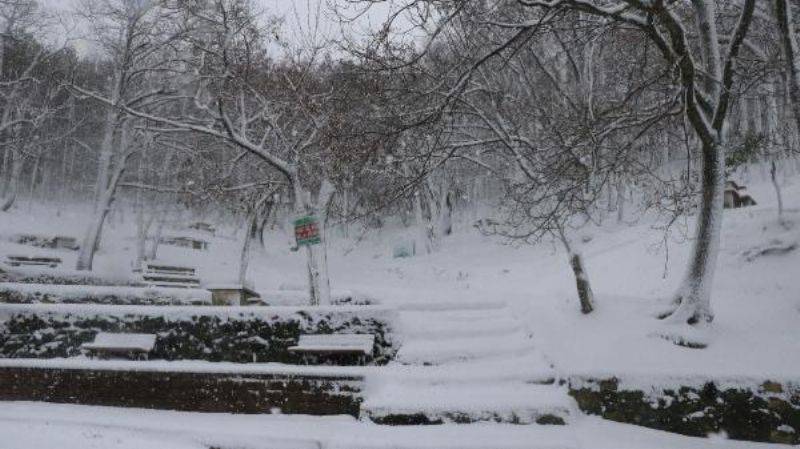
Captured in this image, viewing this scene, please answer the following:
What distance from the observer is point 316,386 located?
261 inches

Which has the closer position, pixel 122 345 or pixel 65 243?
pixel 122 345

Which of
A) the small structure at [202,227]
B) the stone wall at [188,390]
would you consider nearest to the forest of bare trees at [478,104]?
the stone wall at [188,390]

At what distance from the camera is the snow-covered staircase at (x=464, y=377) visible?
5.88 metres

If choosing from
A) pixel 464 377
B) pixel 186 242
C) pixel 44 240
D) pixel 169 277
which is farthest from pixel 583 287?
pixel 186 242

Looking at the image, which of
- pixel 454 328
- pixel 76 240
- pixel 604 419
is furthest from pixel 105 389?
pixel 76 240

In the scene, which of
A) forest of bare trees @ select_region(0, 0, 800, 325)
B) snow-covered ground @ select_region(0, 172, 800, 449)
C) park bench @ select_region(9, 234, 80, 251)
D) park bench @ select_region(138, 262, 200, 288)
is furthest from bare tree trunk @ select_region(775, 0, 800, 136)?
park bench @ select_region(9, 234, 80, 251)

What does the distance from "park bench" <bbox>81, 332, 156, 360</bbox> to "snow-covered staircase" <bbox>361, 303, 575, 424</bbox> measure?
364 cm

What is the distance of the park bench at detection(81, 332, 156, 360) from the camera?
25.2 ft

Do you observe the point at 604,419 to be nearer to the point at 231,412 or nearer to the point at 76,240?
the point at 231,412

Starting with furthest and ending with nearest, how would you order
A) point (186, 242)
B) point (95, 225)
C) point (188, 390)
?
point (186, 242) → point (95, 225) → point (188, 390)

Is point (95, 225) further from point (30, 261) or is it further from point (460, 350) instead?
point (460, 350)

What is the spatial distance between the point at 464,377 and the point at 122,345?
16.6 ft

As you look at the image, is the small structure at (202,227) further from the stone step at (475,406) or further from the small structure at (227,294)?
the stone step at (475,406)

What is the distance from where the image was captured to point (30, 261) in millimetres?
17766
